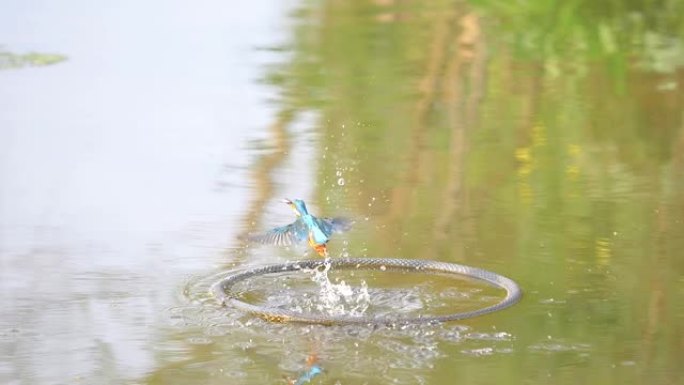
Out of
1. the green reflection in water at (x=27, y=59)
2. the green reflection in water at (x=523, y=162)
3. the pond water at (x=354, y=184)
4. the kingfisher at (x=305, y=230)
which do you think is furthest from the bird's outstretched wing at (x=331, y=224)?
the green reflection in water at (x=27, y=59)

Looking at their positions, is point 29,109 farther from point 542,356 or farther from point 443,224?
point 542,356

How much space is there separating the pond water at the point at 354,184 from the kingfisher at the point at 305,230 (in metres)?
0.14

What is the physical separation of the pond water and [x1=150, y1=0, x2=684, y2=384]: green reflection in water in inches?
0.8

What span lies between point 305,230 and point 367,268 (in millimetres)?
855

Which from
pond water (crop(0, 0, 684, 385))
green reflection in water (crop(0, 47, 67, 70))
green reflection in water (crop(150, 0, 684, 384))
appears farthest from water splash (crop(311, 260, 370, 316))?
green reflection in water (crop(0, 47, 67, 70))

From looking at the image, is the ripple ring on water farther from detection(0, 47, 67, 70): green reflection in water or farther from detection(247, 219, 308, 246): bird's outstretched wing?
detection(0, 47, 67, 70): green reflection in water

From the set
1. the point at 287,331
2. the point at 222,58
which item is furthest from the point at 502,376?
the point at 222,58

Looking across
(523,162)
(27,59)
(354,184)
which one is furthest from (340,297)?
(27,59)

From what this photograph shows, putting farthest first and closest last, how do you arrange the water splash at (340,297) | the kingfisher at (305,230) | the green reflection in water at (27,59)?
the green reflection in water at (27,59)
the water splash at (340,297)
the kingfisher at (305,230)

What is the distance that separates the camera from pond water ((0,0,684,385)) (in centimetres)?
631

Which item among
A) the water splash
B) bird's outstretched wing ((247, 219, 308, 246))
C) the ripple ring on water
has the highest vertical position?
bird's outstretched wing ((247, 219, 308, 246))

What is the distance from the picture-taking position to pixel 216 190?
9.02 m

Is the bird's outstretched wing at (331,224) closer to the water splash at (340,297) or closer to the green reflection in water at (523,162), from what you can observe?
A: the water splash at (340,297)

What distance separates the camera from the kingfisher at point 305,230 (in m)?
6.72
